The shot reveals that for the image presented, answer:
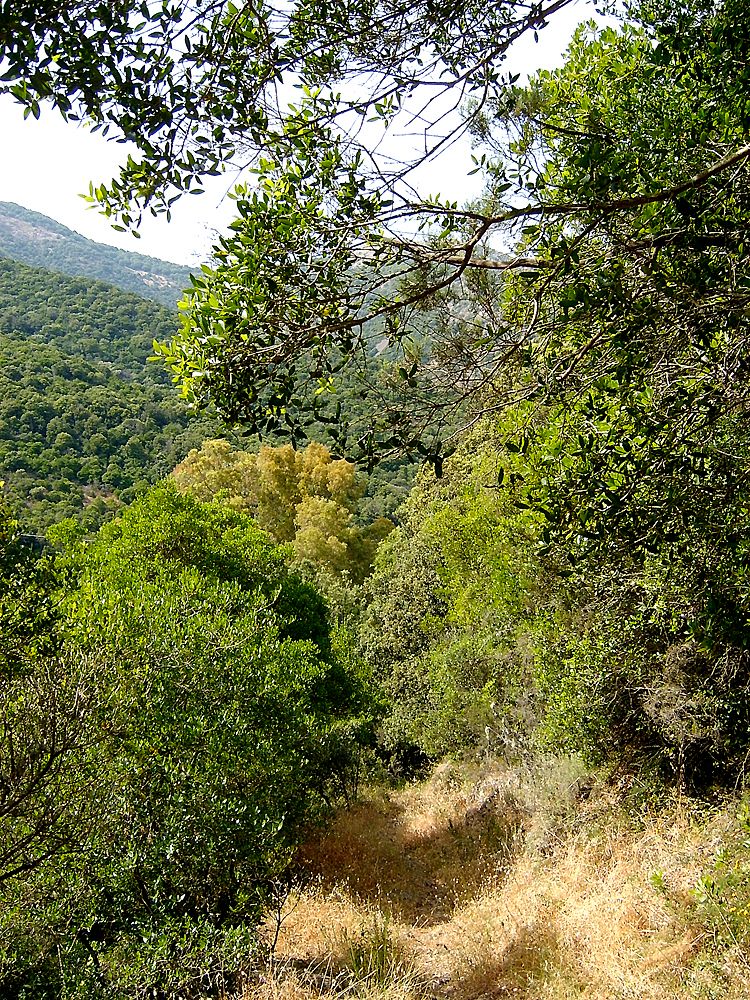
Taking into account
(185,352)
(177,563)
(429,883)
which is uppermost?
(185,352)

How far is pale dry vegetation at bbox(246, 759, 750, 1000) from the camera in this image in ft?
18.0

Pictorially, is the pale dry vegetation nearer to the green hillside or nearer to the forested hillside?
the forested hillside

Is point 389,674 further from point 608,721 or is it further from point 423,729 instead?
point 608,721

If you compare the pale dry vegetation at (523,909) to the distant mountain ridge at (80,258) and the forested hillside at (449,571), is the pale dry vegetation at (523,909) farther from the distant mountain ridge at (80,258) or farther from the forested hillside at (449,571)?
the distant mountain ridge at (80,258)

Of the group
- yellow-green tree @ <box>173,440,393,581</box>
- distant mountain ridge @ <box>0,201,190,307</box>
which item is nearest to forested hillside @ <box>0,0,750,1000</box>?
yellow-green tree @ <box>173,440,393,581</box>

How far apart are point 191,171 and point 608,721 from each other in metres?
7.69

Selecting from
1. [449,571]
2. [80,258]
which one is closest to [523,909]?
[449,571]

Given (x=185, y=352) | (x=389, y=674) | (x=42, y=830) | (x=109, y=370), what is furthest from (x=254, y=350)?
(x=109, y=370)

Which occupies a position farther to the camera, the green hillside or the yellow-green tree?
the green hillside

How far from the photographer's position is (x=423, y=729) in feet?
56.7

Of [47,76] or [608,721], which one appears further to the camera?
[608,721]

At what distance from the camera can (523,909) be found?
7.56 metres

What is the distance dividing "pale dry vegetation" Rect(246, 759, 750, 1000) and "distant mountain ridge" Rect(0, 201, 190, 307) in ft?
429

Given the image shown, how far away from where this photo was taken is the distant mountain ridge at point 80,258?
5650 inches
